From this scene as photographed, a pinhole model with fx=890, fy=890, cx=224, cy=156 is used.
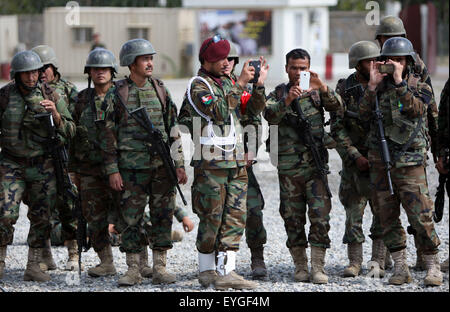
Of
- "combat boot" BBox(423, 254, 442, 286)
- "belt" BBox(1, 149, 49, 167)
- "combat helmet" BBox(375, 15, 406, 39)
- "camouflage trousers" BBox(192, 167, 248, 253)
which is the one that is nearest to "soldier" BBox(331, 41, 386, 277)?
"combat helmet" BBox(375, 15, 406, 39)

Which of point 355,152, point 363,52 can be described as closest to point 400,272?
point 355,152

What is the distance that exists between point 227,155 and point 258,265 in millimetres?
1176

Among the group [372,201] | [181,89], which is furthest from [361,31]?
[372,201]

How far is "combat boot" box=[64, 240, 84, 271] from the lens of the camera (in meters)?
8.38

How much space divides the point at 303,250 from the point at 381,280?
0.70m

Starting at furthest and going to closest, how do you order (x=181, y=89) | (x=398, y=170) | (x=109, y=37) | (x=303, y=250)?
(x=109, y=37), (x=181, y=89), (x=303, y=250), (x=398, y=170)

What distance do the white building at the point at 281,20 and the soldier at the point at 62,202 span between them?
23202mm

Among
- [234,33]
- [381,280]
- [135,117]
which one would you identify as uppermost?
[234,33]

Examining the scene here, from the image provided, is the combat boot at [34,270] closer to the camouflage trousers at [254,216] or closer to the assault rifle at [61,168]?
the assault rifle at [61,168]

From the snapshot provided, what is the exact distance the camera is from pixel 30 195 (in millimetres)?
7777

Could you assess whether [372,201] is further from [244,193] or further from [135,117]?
[135,117]

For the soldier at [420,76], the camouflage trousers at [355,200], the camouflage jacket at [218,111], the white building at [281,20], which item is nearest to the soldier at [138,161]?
the camouflage jacket at [218,111]

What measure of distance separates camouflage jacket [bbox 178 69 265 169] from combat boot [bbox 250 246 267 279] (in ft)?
3.19

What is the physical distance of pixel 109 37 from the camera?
36.3 metres
